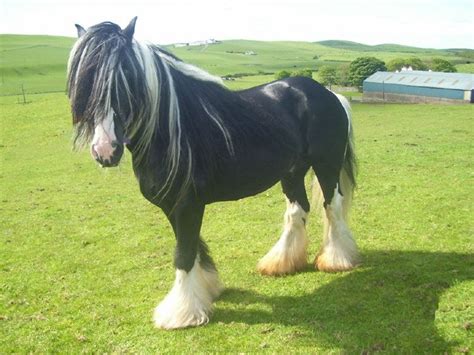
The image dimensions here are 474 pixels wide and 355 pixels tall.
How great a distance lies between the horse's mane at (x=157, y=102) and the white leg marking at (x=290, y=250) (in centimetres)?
147

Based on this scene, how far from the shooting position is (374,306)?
4.55m

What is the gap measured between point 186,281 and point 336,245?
202 cm

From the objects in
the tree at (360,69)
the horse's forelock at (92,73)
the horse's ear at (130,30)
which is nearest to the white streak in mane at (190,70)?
the horse's ear at (130,30)

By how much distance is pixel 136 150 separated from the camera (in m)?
4.05

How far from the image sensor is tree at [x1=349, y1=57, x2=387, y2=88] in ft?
164

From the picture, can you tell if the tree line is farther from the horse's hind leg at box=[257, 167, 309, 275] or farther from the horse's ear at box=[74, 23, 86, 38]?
the horse's ear at box=[74, 23, 86, 38]

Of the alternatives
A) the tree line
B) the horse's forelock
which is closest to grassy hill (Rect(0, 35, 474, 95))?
the tree line

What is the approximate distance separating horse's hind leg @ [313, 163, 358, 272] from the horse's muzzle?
269 centimetres

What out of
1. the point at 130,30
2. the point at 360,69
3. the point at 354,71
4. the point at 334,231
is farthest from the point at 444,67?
the point at 130,30

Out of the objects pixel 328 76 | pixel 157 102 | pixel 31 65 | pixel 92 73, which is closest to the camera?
pixel 92 73

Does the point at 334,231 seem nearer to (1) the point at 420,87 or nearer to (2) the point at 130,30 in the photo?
(2) the point at 130,30

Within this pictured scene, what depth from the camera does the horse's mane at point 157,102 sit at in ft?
11.4

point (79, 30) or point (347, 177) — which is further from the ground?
point (79, 30)

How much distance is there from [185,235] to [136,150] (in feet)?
2.98
